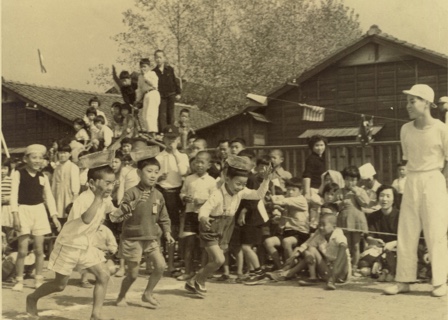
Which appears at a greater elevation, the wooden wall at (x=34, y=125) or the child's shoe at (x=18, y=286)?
the wooden wall at (x=34, y=125)

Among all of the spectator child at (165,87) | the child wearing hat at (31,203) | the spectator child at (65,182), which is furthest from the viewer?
the spectator child at (165,87)

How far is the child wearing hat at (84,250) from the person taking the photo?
16.6 ft

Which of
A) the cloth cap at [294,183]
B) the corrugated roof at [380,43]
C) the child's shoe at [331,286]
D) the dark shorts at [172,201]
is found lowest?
the child's shoe at [331,286]

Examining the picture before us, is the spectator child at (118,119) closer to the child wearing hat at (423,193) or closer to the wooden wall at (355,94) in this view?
the child wearing hat at (423,193)

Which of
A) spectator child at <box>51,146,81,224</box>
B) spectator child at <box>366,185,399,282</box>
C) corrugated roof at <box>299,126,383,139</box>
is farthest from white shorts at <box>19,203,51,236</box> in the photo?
corrugated roof at <box>299,126,383,139</box>

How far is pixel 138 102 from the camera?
9.99 meters

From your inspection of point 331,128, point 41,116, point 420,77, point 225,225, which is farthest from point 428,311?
point 41,116

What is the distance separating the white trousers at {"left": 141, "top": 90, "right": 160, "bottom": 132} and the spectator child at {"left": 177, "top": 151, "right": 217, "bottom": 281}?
2689mm

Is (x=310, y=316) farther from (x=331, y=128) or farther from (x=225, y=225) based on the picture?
(x=331, y=128)

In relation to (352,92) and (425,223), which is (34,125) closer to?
(352,92)

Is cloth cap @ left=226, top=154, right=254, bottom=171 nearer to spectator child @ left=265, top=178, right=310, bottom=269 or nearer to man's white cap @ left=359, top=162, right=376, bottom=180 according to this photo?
spectator child @ left=265, top=178, right=310, bottom=269

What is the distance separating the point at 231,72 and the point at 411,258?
10.9 meters

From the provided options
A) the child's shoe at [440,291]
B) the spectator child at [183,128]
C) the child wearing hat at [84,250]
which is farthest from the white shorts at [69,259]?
the spectator child at [183,128]

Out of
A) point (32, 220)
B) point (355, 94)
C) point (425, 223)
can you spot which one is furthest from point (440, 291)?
point (355, 94)
